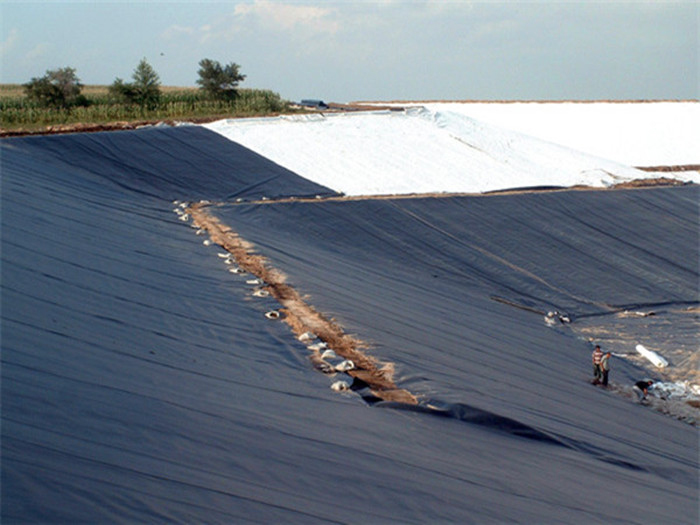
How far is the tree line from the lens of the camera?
1294 inches

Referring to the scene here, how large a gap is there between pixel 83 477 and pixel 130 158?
1654 centimetres

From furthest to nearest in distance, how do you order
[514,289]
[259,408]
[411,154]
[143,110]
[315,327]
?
[143,110] → [411,154] → [514,289] → [315,327] → [259,408]

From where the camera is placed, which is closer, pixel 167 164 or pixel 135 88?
pixel 167 164

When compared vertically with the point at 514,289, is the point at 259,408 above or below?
above

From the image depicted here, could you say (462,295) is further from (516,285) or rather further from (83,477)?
(83,477)

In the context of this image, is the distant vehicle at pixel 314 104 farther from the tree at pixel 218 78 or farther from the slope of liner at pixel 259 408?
the slope of liner at pixel 259 408

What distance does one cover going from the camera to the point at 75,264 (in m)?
8.48

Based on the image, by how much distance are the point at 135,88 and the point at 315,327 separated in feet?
93.9

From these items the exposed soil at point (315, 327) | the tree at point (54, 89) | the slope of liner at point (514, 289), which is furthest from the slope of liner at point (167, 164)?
the tree at point (54, 89)

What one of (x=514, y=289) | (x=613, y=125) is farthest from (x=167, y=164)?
(x=613, y=125)

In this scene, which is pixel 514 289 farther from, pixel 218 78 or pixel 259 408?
pixel 218 78

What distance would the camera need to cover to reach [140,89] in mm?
34062

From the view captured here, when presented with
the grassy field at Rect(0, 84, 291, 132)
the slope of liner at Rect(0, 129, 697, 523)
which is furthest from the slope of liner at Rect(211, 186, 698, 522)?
the grassy field at Rect(0, 84, 291, 132)

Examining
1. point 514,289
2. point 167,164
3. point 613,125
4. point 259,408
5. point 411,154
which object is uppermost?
point 613,125
